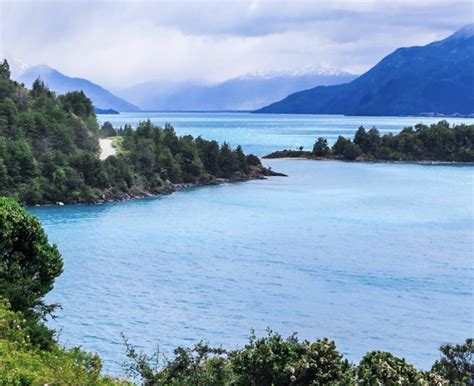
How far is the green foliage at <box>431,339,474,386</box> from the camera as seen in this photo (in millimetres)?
14109

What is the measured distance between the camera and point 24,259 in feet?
59.6

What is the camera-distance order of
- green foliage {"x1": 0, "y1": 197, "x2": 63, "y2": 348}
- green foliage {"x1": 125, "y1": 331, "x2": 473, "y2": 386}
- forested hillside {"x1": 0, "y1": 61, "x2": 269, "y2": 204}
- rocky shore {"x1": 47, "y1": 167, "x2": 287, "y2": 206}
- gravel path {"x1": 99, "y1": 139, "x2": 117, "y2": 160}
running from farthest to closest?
1. gravel path {"x1": 99, "y1": 139, "x2": 117, "y2": 160}
2. rocky shore {"x1": 47, "y1": 167, "x2": 287, "y2": 206}
3. forested hillside {"x1": 0, "y1": 61, "x2": 269, "y2": 204}
4. green foliage {"x1": 0, "y1": 197, "x2": 63, "y2": 348}
5. green foliage {"x1": 125, "y1": 331, "x2": 473, "y2": 386}

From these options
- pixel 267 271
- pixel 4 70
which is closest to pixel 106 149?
pixel 4 70

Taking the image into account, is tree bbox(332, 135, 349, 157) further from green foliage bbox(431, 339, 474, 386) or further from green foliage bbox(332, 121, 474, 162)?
green foliage bbox(431, 339, 474, 386)

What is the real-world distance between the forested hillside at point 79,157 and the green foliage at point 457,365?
49684 millimetres

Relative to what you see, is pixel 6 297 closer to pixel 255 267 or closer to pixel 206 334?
pixel 206 334

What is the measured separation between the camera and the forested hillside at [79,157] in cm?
6181

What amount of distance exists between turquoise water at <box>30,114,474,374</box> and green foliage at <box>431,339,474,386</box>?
27.8ft

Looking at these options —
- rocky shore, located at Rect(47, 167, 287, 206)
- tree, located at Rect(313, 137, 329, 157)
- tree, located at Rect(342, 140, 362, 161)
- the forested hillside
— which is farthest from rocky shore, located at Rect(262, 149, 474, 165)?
the forested hillside

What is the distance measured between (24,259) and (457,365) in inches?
437

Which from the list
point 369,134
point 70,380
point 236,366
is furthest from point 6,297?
point 369,134

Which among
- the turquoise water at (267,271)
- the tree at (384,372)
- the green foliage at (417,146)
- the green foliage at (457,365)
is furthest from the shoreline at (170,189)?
the tree at (384,372)

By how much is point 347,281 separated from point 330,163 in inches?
2887

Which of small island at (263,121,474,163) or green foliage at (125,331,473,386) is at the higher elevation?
small island at (263,121,474,163)
